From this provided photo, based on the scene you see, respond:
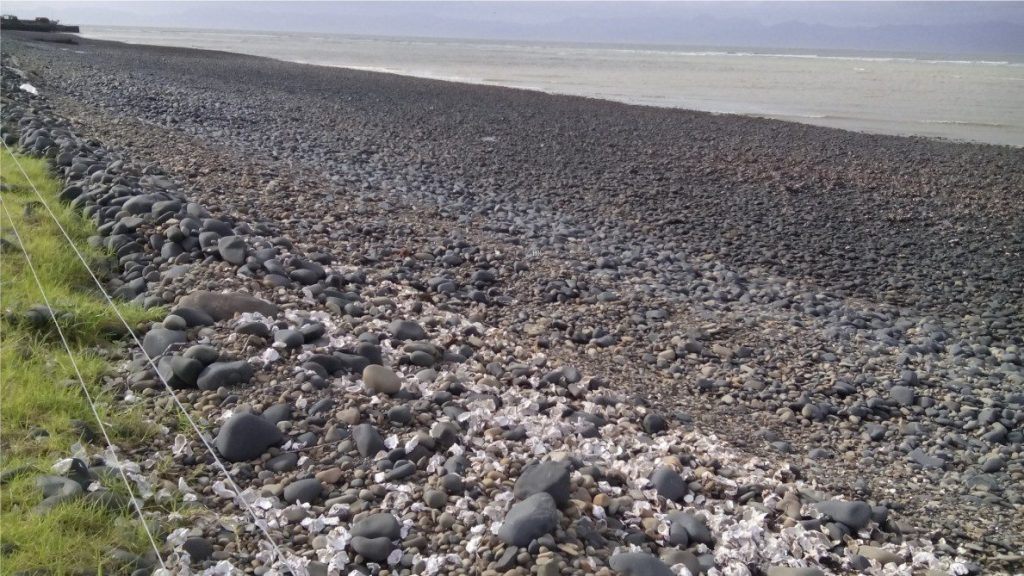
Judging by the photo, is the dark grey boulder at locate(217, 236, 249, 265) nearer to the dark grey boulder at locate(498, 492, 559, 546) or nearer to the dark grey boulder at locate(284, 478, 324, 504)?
the dark grey boulder at locate(284, 478, 324, 504)

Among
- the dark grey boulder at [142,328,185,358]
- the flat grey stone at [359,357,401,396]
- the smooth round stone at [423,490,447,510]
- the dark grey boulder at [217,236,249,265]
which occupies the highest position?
the dark grey boulder at [217,236,249,265]

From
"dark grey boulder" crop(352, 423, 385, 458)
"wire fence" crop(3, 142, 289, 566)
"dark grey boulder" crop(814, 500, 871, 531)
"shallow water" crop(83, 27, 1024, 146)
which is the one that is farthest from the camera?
"shallow water" crop(83, 27, 1024, 146)

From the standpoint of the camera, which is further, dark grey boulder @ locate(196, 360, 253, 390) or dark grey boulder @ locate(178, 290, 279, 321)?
dark grey boulder @ locate(178, 290, 279, 321)

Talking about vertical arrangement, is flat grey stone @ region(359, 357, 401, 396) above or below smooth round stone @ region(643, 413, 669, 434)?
above

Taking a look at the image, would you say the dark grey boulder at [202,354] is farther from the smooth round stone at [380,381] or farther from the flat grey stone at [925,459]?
the flat grey stone at [925,459]

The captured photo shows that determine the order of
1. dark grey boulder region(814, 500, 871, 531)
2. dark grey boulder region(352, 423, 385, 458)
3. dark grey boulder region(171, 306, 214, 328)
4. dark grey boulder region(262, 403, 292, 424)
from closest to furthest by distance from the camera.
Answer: dark grey boulder region(814, 500, 871, 531) < dark grey boulder region(352, 423, 385, 458) < dark grey boulder region(262, 403, 292, 424) < dark grey boulder region(171, 306, 214, 328)

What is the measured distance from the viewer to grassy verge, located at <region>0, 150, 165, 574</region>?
2623 mm

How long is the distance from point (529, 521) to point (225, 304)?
8.86 feet

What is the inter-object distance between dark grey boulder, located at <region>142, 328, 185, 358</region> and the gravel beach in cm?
2

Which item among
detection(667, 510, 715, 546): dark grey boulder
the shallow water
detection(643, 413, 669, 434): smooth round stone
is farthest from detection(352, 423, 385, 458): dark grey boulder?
the shallow water

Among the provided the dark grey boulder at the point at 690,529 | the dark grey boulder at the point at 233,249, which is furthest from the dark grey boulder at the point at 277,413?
the dark grey boulder at the point at 233,249

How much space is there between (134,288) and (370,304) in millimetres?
1571

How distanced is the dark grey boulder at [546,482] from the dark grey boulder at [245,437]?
1.16 m

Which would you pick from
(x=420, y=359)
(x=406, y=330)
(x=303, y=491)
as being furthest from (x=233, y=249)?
(x=303, y=491)
